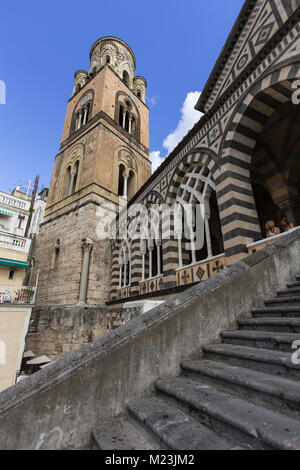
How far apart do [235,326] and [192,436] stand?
162 cm

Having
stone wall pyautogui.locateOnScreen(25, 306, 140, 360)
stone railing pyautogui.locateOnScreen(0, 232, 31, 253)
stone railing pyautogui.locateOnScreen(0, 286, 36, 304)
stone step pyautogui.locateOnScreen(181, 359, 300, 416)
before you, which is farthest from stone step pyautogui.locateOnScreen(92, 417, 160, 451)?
stone railing pyautogui.locateOnScreen(0, 232, 31, 253)

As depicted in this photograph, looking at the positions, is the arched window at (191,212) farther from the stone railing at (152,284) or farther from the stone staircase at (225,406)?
the stone staircase at (225,406)

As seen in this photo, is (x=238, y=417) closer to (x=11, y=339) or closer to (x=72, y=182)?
(x=11, y=339)

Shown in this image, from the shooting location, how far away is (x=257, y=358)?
1.85 m

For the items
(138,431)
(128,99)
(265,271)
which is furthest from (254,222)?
(128,99)

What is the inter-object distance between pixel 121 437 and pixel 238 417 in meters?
0.83

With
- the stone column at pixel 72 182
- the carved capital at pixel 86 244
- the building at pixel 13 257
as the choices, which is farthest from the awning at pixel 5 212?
the carved capital at pixel 86 244

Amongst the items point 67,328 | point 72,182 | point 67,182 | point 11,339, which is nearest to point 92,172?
point 72,182

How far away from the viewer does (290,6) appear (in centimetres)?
563

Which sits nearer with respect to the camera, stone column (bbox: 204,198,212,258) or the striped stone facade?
the striped stone facade

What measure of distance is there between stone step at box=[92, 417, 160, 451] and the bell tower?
10.0m

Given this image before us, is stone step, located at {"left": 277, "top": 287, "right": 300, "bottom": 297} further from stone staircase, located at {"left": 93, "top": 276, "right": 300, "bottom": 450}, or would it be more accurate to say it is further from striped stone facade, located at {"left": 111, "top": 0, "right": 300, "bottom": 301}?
striped stone facade, located at {"left": 111, "top": 0, "right": 300, "bottom": 301}

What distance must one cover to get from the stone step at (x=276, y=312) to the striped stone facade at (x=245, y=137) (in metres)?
2.50

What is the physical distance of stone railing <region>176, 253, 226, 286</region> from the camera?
6.03 metres
